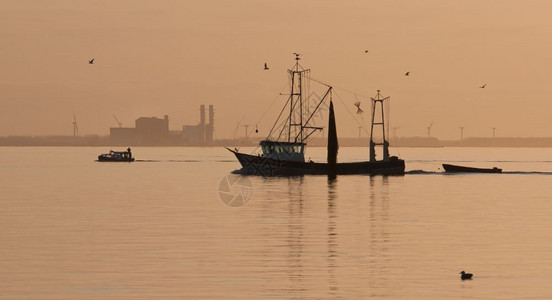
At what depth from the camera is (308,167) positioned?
183250 millimetres

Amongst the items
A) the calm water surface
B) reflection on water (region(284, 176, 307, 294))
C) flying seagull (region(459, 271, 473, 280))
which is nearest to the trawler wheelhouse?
reflection on water (region(284, 176, 307, 294))

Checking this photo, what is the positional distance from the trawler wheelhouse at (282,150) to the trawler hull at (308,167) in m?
0.86

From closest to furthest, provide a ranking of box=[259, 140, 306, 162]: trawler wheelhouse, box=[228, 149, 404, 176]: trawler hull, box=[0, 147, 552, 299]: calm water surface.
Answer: box=[0, 147, 552, 299]: calm water surface → box=[259, 140, 306, 162]: trawler wheelhouse → box=[228, 149, 404, 176]: trawler hull

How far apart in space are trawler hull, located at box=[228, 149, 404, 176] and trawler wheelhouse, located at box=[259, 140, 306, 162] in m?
0.86

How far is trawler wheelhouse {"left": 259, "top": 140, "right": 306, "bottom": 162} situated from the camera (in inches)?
6964

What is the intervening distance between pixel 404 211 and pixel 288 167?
85716mm

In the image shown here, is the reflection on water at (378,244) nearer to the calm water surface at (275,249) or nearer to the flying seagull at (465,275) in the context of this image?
the calm water surface at (275,249)

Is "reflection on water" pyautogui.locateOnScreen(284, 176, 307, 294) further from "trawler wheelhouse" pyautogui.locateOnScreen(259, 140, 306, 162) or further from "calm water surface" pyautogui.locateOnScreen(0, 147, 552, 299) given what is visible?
"trawler wheelhouse" pyautogui.locateOnScreen(259, 140, 306, 162)

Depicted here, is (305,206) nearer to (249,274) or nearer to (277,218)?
(277,218)

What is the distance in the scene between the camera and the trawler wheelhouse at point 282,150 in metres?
177

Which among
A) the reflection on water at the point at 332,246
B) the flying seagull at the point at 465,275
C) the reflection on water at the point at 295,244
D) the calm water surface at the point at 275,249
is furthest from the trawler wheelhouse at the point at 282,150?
the flying seagull at the point at 465,275

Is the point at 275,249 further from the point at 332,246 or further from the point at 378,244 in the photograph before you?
the point at 378,244

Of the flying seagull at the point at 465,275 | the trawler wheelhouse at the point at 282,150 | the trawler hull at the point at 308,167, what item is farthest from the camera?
the trawler hull at the point at 308,167

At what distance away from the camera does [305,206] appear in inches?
4060
